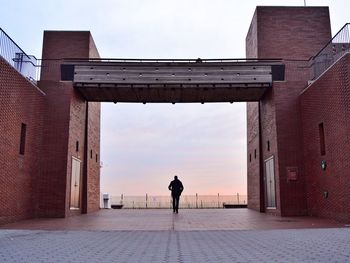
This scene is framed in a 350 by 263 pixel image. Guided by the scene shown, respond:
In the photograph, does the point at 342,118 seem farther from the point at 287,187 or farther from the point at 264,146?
Result: the point at 264,146

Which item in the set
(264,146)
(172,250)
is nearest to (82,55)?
(264,146)

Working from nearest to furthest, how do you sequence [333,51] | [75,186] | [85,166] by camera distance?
[333,51] → [75,186] → [85,166]

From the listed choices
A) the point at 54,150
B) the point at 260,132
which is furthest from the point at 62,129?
the point at 260,132

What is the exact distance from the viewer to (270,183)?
18625 mm

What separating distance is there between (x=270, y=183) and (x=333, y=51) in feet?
20.7

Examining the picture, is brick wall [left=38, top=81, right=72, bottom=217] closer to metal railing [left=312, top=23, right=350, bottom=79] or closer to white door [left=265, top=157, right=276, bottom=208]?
white door [left=265, top=157, right=276, bottom=208]

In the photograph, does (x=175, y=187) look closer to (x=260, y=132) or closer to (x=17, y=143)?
(x=260, y=132)

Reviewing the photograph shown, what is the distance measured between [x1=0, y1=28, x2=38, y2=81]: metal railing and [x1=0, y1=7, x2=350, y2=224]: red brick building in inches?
21.9

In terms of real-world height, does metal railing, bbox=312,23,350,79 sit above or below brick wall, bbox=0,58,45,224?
above

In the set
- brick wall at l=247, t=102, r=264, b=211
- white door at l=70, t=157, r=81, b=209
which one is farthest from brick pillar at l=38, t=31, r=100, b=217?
brick wall at l=247, t=102, r=264, b=211

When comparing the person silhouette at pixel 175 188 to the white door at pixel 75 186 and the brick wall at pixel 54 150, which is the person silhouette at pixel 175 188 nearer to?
the white door at pixel 75 186

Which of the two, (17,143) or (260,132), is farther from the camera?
(260,132)

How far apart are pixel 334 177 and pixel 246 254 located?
838 cm

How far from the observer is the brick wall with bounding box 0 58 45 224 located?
42.0ft
